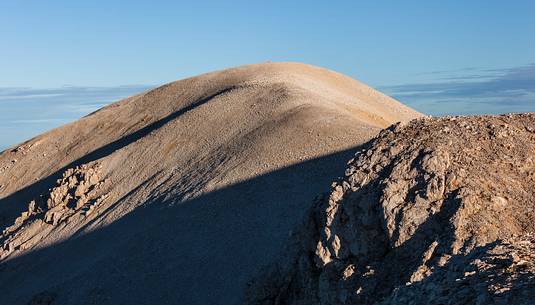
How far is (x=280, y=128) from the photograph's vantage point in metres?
27.0

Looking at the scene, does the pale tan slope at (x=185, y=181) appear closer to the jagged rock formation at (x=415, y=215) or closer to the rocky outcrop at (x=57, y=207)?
the rocky outcrop at (x=57, y=207)

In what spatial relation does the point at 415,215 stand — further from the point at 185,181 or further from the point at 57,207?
the point at 57,207

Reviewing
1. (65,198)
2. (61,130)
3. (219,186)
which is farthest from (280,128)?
(61,130)

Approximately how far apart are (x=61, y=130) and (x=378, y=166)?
106ft

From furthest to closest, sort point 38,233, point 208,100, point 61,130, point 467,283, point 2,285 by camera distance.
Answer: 1. point 61,130
2. point 208,100
3. point 38,233
4. point 2,285
5. point 467,283

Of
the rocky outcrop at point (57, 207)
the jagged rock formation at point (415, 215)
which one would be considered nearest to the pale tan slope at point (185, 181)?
the rocky outcrop at point (57, 207)

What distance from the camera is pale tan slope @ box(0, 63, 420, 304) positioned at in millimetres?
21047

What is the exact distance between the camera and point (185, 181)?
86.5 ft

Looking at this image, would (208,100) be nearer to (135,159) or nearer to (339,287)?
(135,159)

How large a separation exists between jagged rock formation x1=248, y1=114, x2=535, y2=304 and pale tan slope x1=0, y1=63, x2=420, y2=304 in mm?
6603

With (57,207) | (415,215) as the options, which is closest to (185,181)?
(57,207)

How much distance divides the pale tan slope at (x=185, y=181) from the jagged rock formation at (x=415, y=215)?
6603 millimetres

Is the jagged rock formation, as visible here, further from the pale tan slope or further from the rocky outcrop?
the rocky outcrop

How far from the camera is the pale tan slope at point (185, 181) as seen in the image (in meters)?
21.0
